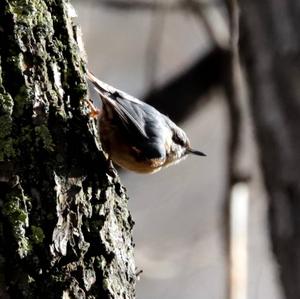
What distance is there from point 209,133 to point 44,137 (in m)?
3.57

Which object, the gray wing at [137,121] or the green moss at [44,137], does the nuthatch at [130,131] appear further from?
the green moss at [44,137]

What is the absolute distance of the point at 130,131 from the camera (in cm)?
273

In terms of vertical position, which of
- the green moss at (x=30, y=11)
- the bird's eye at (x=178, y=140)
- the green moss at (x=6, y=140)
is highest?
the bird's eye at (x=178, y=140)

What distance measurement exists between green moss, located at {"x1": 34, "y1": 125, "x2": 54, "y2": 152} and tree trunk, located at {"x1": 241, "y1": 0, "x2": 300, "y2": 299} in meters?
1.15

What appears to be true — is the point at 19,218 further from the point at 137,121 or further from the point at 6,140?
the point at 137,121

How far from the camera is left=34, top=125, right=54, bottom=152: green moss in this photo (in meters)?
1.81

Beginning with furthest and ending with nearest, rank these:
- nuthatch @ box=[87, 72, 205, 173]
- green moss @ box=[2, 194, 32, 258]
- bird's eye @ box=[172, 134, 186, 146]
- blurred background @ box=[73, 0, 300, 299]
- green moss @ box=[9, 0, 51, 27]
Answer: bird's eye @ box=[172, 134, 186, 146], blurred background @ box=[73, 0, 300, 299], nuthatch @ box=[87, 72, 205, 173], green moss @ box=[9, 0, 51, 27], green moss @ box=[2, 194, 32, 258]

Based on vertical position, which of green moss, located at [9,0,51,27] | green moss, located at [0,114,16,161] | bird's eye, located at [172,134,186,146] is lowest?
green moss, located at [0,114,16,161]

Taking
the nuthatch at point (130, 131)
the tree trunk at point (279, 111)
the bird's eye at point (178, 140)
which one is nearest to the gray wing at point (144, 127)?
the nuthatch at point (130, 131)

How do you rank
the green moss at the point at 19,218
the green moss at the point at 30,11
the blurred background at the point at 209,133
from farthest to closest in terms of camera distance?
the blurred background at the point at 209,133, the green moss at the point at 30,11, the green moss at the point at 19,218

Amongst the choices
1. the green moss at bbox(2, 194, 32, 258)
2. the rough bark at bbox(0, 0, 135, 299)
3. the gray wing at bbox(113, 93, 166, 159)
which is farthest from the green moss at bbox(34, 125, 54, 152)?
the gray wing at bbox(113, 93, 166, 159)

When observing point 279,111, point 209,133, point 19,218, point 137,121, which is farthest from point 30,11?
point 209,133

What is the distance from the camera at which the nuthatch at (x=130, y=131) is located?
2621mm

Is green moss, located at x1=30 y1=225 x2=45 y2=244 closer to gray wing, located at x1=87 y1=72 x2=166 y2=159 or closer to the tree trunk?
gray wing, located at x1=87 y1=72 x2=166 y2=159
